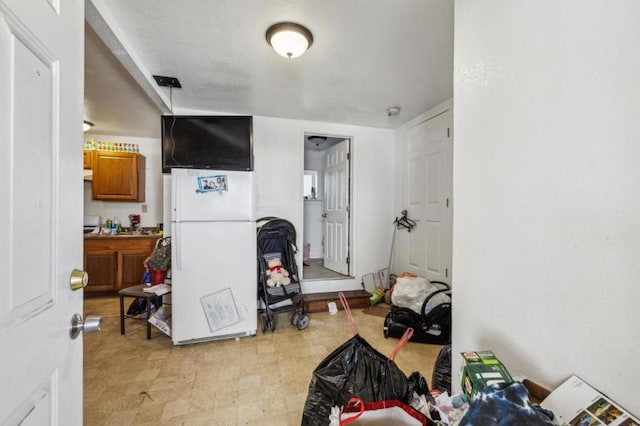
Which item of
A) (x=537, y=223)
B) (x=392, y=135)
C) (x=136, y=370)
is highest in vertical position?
(x=392, y=135)

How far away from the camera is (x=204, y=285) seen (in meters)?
2.40

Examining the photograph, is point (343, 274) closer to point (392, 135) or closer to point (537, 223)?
point (392, 135)

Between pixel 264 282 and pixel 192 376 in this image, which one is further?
pixel 264 282

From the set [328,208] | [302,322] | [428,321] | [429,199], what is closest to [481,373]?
[428,321]

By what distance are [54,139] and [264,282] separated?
87.7 inches

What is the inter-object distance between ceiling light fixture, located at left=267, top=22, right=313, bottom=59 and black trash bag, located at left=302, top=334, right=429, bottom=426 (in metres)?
1.79

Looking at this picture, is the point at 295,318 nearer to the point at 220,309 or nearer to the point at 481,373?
the point at 220,309

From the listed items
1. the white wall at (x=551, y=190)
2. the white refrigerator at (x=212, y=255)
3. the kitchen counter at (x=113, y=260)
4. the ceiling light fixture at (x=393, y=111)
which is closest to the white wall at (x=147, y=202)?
the kitchen counter at (x=113, y=260)

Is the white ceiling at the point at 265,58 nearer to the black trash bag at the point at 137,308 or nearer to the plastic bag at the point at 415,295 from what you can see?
the plastic bag at the point at 415,295

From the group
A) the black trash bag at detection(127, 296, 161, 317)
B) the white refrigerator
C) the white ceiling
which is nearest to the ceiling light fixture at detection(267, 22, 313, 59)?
the white ceiling

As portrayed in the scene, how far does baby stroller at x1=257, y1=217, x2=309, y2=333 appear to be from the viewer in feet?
8.77

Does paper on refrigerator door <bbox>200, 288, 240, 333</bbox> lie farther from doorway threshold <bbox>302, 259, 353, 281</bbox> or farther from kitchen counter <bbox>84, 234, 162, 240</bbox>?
kitchen counter <bbox>84, 234, 162, 240</bbox>

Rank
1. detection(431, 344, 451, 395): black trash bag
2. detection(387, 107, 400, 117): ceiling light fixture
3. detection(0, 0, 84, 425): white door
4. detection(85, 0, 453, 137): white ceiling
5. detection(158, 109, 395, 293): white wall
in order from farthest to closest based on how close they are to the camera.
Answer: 1. detection(158, 109, 395, 293): white wall
2. detection(387, 107, 400, 117): ceiling light fixture
3. detection(85, 0, 453, 137): white ceiling
4. detection(431, 344, 451, 395): black trash bag
5. detection(0, 0, 84, 425): white door

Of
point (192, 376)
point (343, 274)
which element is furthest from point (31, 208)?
point (343, 274)
